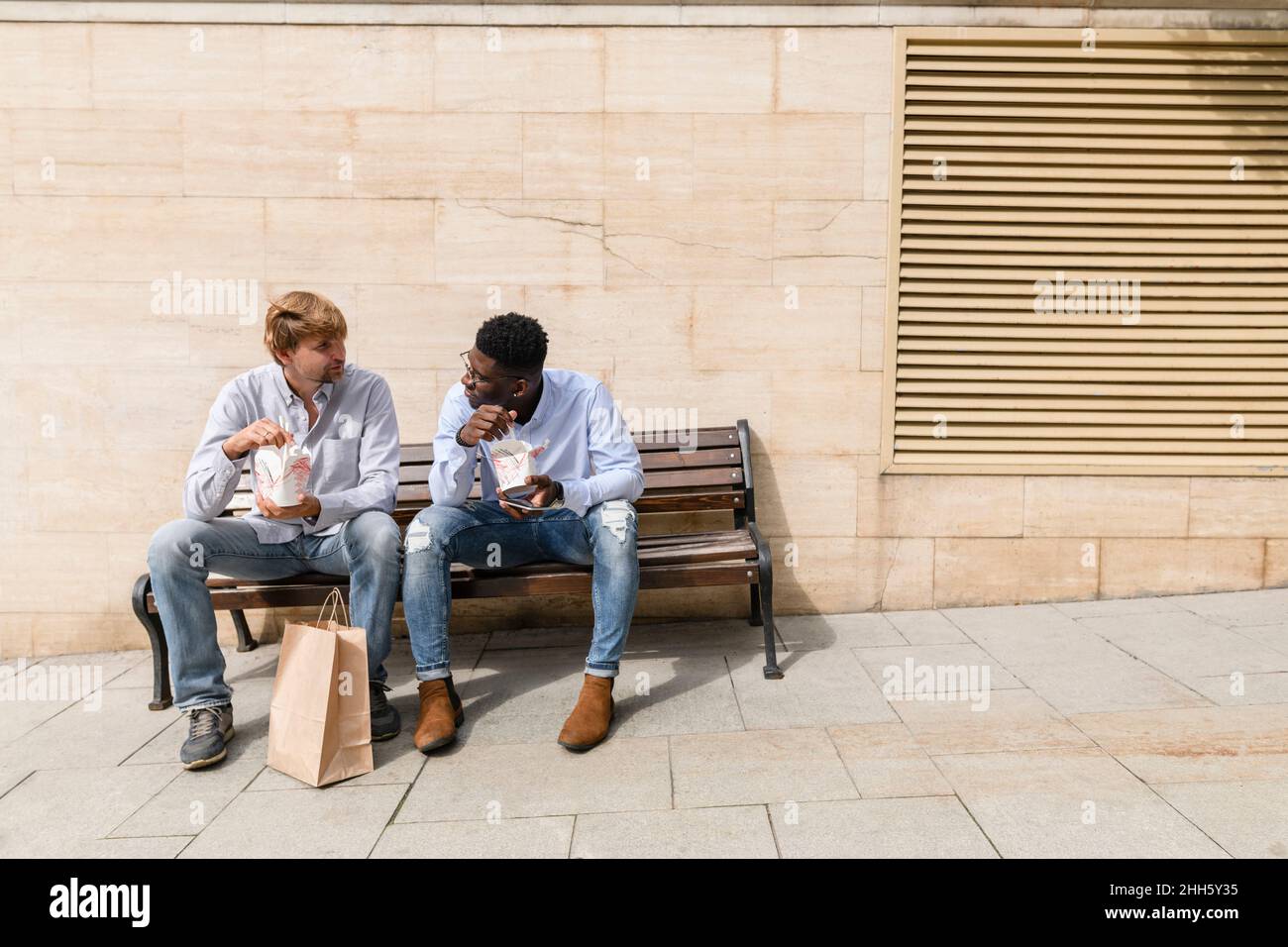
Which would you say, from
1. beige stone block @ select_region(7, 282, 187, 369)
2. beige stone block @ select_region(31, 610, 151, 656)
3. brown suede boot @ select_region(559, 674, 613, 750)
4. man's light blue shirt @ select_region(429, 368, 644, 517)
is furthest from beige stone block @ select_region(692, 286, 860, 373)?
beige stone block @ select_region(31, 610, 151, 656)

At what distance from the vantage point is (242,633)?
4645mm

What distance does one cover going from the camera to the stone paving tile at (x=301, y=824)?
2639 mm

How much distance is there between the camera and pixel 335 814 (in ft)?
9.30

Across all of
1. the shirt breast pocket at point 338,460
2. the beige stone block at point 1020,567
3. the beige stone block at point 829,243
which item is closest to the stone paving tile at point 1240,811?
the beige stone block at point 1020,567

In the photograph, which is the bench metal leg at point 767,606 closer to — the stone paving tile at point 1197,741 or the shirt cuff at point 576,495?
the shirt cuff at point 576,495

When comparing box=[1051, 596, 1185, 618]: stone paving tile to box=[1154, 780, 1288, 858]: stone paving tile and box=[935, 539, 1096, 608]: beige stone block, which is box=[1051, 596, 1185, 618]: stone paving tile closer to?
box=[935, 539, 1096, 608]: beige stone block

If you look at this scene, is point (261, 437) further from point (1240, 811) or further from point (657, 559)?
point (1240, 811)

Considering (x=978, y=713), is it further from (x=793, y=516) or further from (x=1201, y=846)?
(x=793, y=516)

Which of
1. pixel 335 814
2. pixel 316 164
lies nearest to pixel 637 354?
pixel 316 164

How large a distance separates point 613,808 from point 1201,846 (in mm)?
1641

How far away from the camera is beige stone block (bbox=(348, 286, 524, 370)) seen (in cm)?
471

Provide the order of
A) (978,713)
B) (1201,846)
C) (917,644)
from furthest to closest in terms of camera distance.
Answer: (917,644) → (978,713) → (1201,846)

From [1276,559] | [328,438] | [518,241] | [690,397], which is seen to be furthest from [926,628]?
[328,438]

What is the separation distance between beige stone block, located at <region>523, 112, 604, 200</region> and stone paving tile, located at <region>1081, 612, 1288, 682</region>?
11.2 ft
